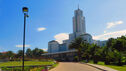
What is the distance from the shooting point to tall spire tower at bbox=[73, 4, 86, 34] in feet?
313

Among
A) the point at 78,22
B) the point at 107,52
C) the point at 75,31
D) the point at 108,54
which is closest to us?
the point at 108,54

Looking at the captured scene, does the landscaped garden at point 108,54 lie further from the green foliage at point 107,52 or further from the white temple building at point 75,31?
the white temple building at point 75,31

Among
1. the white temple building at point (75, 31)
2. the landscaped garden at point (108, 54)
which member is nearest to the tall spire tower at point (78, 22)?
the white temple building at point (75, 31)

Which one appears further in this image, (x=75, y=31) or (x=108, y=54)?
(x=75, y=31)

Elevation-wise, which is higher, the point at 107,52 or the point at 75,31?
the point at 75,31

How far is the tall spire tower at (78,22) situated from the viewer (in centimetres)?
9525

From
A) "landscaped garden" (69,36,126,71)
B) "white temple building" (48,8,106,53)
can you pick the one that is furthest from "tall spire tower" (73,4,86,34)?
"landscaped garden" (69,36,126,71)

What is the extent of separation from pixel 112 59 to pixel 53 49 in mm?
71340

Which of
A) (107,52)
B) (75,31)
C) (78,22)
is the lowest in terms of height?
(107,52)

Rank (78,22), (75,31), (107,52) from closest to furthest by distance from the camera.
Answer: (107,52), (78,22), (75,31)

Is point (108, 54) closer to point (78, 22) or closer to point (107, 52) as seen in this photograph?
point (107, 52)

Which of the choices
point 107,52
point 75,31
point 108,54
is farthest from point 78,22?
point 108,54

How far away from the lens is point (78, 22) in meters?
95.4

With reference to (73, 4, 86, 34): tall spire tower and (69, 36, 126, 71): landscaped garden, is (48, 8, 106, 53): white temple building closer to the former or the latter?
(73, 4, 86, 34): tall spire tower
